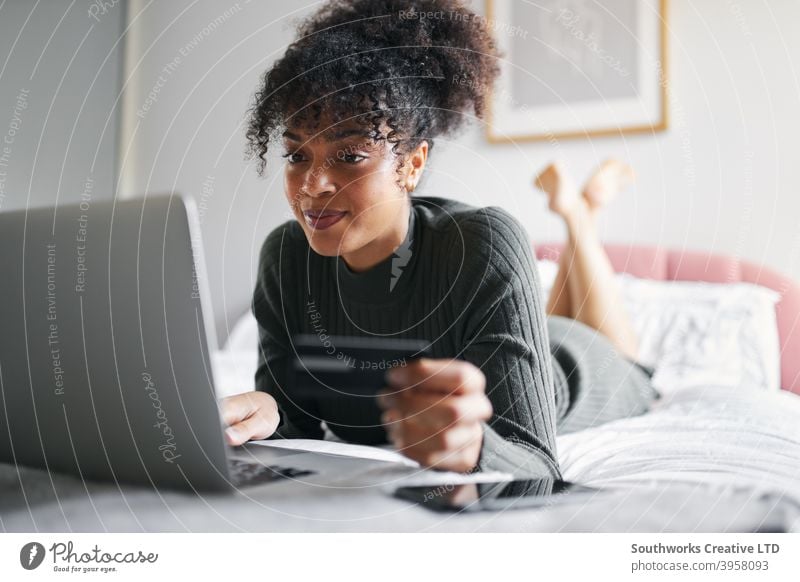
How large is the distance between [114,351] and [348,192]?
19 cm

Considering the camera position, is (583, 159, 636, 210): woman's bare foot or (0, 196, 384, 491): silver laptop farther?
(583, 159, 636, 210): woman's bare foot

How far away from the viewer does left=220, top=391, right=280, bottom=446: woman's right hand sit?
0.46 metres

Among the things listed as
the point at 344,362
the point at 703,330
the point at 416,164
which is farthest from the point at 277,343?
the point at 703,330

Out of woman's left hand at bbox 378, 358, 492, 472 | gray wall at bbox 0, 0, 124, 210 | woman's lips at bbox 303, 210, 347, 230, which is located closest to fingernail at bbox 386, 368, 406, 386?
woman's left hand at bbox 378, 358, 492, 472

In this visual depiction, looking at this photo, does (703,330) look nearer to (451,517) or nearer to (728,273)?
(728,273)

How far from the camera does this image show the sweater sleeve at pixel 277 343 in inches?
19.2

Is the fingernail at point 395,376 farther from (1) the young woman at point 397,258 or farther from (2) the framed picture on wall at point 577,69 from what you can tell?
(2) the framed picture on wall at point 577,69

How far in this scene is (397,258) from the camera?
485 mm

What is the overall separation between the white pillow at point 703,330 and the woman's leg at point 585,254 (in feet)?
0.06

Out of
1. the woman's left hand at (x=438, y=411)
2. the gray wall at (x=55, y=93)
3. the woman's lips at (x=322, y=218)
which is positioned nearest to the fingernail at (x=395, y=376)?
the woman's left hand at (x=438, y=411)

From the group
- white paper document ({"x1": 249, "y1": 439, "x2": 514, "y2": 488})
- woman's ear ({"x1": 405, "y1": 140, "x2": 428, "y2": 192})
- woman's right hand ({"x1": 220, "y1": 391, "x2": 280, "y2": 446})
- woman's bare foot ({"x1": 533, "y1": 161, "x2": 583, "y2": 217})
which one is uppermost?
woman's ear ({"x1": 405, "y1": 140, "x2": 428, "y2": 192})

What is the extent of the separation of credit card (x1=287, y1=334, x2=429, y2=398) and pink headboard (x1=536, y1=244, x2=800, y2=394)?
162mm

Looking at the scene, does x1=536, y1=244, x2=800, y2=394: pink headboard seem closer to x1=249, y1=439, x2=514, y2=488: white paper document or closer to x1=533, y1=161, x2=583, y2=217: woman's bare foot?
x1=533, y1=161, x2=583, y2=217: woman's bare foot
